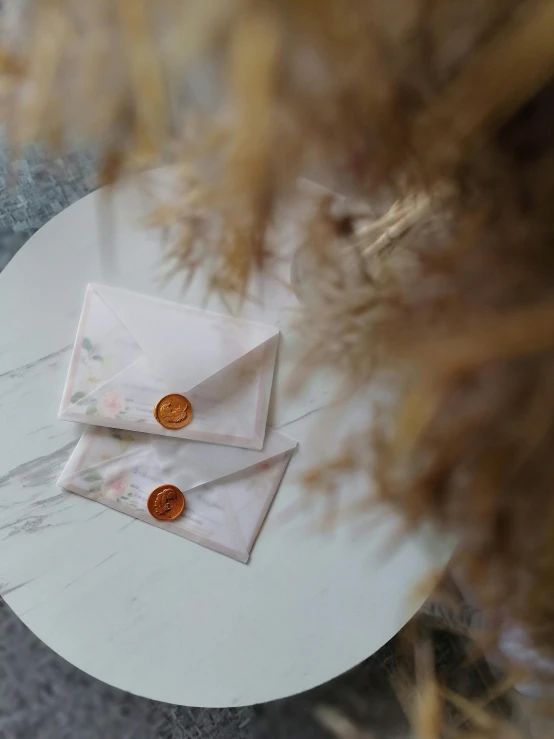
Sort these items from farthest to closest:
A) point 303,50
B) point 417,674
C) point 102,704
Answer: point 102,704, point 417,674, point 303,50

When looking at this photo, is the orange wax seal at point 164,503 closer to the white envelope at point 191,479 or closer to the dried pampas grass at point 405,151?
the white envelope at point 191,479

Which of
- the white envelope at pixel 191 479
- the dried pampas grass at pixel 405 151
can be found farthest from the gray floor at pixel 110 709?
the dried pampas grass at pixel 405 151

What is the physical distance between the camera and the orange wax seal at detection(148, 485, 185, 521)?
0.68m

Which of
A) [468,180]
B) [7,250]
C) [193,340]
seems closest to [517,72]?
[468,180]

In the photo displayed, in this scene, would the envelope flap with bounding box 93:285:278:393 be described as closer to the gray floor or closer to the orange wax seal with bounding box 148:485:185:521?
the orange wax seal with bounding box 148:485:185:521

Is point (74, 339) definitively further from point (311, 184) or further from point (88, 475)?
point (311, 184)

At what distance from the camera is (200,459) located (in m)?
0.70

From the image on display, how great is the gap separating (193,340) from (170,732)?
608 mm

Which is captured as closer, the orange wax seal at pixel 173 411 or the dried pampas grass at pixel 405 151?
the dried pampas grass at pixel 405 151

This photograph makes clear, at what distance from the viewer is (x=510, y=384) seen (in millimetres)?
204

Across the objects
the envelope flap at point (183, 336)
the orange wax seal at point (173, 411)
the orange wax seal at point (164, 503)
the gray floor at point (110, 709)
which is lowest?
the gray floor at point (110, 709)

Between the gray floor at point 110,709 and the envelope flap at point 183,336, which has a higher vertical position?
the envelope flap at point 183,336

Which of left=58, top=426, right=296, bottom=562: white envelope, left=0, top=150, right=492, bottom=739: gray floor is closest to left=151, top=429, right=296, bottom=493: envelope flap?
left=58, top=426, right=296, bottom=562: white envelope

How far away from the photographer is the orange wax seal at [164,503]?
0.68 m
